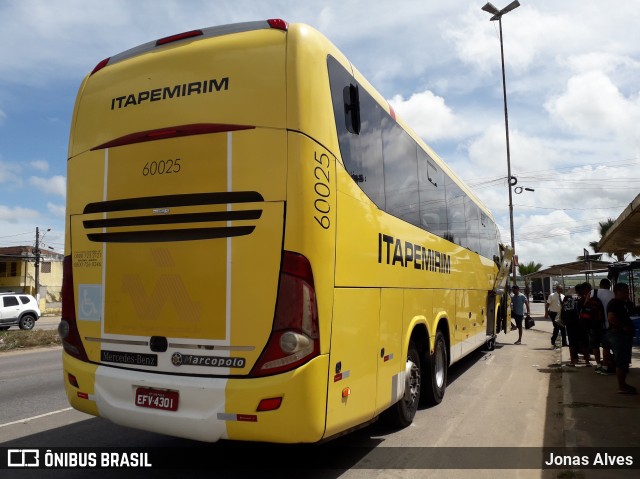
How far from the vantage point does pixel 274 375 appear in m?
3.65

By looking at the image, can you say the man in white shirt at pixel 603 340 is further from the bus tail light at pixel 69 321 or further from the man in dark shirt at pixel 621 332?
the bus tail light at pixel 69 321

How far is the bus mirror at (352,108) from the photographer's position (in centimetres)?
454

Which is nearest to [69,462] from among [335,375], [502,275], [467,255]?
[335,375]

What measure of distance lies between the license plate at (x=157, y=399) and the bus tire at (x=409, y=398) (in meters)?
2.75

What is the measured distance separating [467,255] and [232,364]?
23.0 feet

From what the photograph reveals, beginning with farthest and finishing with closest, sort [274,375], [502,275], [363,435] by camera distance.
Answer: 1. [502,275]
2. [363,435]
3. [274,375]

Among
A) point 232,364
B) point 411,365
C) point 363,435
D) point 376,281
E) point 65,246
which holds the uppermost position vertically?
point 65,246

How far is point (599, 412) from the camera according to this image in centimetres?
651

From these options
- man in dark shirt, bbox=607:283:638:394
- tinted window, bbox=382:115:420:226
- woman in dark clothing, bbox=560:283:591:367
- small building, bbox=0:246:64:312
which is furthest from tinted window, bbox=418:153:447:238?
small building, bbox=0:246:64:312

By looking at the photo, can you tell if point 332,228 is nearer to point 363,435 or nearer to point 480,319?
point 363,435

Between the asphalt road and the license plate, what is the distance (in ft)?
3.06

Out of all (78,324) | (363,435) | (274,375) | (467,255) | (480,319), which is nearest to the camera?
(274,375)

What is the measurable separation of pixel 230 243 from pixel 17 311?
2550 centimetres

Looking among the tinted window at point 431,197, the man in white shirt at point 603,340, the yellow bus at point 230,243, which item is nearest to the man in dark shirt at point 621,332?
the man in white shirt at point 603,340
